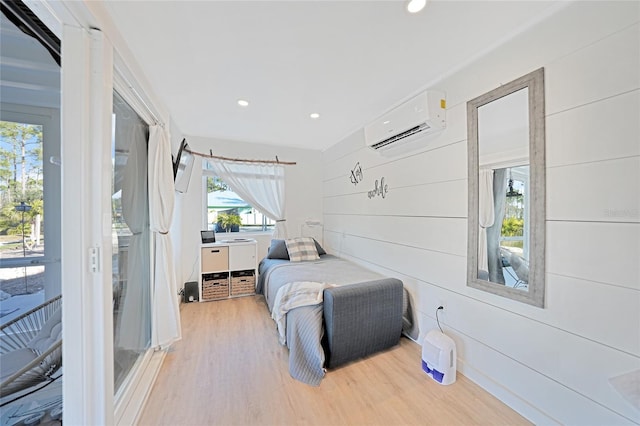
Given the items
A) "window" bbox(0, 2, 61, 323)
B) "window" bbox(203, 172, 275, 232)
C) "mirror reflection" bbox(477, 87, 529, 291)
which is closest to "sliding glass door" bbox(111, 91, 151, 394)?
"window" bbox(0, 2, 61, 323)

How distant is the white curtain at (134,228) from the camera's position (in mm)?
1658

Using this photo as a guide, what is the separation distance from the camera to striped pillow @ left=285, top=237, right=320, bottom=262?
11.5ft

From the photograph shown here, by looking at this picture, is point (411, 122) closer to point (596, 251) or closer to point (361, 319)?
point (596, 251)

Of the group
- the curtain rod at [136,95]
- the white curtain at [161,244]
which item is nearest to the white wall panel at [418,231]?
the white curtain at [161,244]

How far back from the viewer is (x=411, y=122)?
2148 mm

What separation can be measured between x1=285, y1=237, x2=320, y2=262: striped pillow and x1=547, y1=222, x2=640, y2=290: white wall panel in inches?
104

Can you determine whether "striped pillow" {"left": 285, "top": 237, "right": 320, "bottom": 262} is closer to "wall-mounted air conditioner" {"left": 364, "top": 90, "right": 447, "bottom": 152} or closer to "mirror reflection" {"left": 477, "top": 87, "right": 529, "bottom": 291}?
"wall-mounted air conditioner" {"left": 364, "top": 90, "right": 447, "bottom": 152}

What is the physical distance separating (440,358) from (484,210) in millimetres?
1130

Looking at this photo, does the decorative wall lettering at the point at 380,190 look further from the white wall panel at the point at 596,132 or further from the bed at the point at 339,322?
the white wall panel at the point at 596,132

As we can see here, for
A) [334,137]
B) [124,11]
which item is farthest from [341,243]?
[124,11]

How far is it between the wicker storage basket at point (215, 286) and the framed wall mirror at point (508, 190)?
309 centimetres

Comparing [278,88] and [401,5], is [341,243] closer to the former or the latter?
[278,88]

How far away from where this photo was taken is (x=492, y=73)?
169 centimetres

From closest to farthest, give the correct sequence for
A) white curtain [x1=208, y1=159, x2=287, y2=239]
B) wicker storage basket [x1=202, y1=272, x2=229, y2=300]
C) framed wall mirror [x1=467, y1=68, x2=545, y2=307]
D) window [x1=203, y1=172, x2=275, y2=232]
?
framed wall mirror [x1=467, y1=68, x2=545, y2=307] < wicker storage basket [x1=202, y1=272, x2=229, y2=300] < white curtain [x1=208, y1=159, x2=287, y2=239] < window [x1=203, y1=172, x2=275, y2=232]
